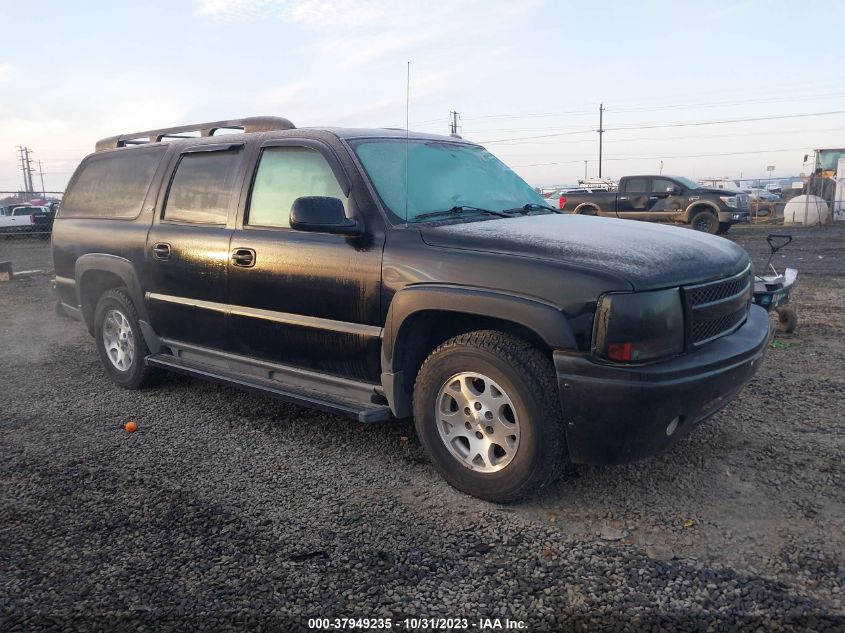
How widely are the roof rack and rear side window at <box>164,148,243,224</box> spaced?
0.82ft

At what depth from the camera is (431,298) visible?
129 inches

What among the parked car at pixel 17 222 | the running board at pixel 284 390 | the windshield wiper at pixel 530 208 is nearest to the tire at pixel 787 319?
the windshield wiper at pixel 530 208

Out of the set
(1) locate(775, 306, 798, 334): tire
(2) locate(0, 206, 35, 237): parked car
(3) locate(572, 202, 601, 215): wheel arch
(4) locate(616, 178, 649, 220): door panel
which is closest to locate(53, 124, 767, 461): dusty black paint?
(1) locate(775, 306, 798, 334): tire

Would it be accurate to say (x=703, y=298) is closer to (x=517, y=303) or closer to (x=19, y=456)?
(x=517, y=303)

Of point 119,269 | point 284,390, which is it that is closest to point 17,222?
point 119,269

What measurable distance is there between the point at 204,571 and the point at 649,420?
1.95m

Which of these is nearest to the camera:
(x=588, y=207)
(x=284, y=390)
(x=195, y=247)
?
(x=284, y=390)

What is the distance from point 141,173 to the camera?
203 inches

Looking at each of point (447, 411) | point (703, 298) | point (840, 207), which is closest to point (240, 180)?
point (447, 411)

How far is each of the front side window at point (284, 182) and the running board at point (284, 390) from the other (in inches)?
37.9

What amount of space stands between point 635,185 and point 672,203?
120 centimetres

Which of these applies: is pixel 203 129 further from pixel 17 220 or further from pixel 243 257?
pixel 17 220

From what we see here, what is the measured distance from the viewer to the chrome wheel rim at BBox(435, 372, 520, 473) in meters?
3.20

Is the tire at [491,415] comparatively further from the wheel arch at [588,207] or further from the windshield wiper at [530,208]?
the wheel arch at [588,207]
